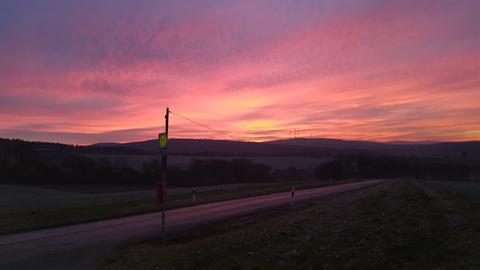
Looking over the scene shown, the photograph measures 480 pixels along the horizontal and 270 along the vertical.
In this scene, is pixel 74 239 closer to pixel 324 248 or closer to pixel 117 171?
pixel 324 248

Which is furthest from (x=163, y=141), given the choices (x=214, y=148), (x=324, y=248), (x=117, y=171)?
(x=214, y=148)

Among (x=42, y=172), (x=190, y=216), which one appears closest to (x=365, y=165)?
(x=42, y=172)

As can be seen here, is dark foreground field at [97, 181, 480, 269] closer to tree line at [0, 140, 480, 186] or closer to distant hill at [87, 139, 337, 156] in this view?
tree line at [0, 140, 480, 186]

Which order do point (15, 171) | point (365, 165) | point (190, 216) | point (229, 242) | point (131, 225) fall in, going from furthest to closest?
point (365, 165) < point (15, 171) < point (190, 216) < point (131, 225) < point (229, 242)

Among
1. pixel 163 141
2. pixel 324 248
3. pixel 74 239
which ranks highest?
pixel 163 141

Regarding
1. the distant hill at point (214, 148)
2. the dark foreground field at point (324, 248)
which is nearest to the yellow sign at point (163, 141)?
the dark foreground field at point (324, 248)

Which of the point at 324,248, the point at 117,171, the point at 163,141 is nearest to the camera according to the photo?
the point at 324,248

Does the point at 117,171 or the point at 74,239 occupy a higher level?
the point at 117,171

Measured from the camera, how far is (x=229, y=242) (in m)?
12.6

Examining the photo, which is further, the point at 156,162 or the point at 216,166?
the point at 216,166

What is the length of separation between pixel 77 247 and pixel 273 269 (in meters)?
6.53

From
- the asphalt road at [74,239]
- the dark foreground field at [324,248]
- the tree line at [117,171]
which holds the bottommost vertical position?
the asphalt road at [74,239]

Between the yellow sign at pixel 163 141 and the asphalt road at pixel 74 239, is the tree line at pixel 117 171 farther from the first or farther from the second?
the yellow sign at pixel 163 141

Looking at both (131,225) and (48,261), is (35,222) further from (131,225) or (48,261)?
(48,261)
